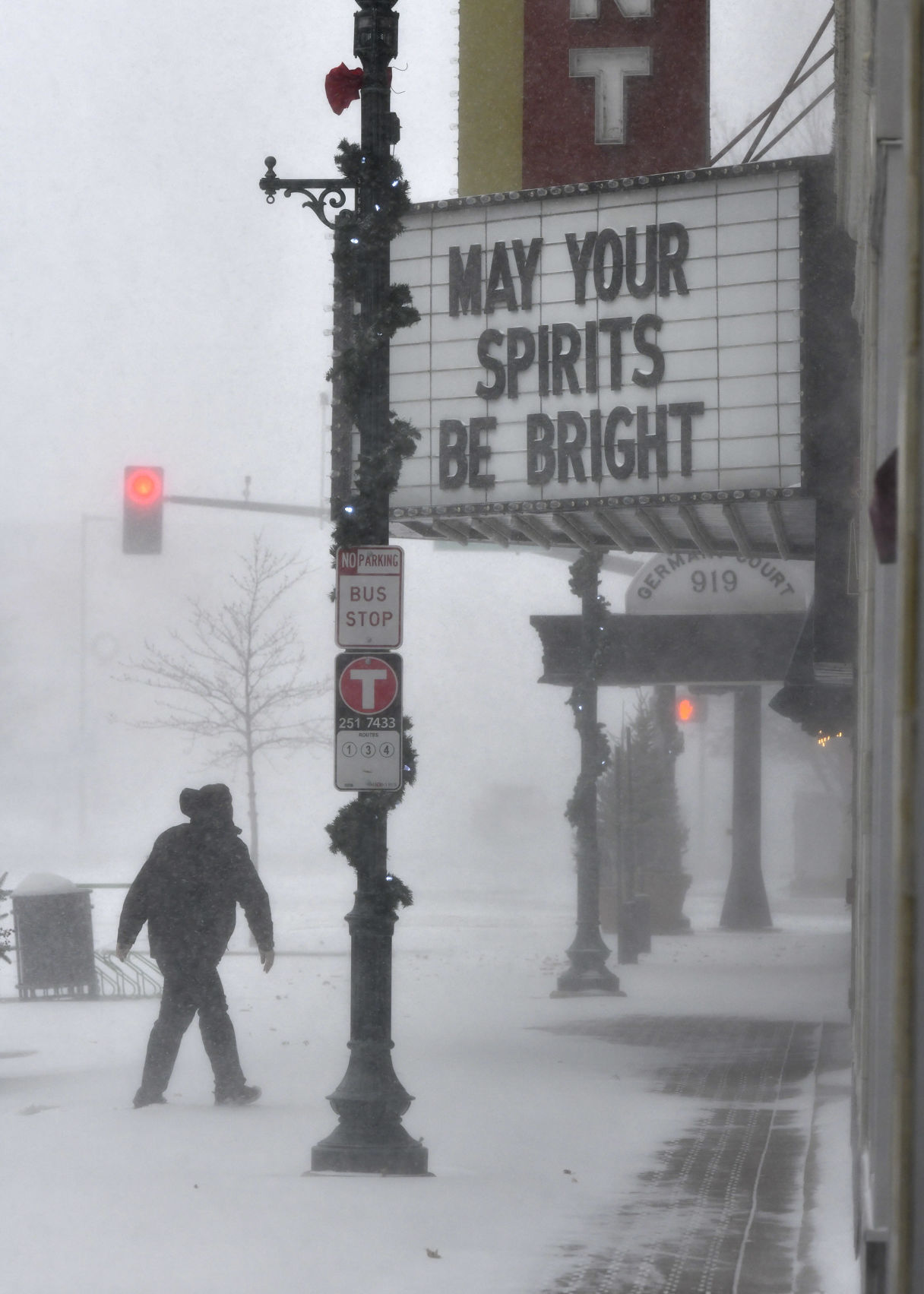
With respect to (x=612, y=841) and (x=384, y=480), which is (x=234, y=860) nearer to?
(x=384, y=480)

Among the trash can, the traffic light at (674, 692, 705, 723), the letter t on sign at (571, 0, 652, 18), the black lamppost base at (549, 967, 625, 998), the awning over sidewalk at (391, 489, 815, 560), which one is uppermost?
the letter t on sign at (571, 0, 652, 18)

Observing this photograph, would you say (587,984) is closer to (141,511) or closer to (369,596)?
(141,511)

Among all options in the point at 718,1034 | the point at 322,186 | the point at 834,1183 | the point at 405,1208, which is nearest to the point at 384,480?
the point at 322,186

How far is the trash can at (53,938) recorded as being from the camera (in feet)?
56.6

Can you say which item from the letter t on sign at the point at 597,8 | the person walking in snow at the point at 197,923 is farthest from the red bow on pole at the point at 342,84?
Result: the person walking in snow at the point at 197,923

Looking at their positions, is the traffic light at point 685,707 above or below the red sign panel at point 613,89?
below

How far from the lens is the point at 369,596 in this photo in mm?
9289

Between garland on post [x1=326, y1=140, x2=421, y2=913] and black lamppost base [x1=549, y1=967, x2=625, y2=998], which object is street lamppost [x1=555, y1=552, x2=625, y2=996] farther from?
garland on post [x1=326, y1=140, x2=421, y2=913]

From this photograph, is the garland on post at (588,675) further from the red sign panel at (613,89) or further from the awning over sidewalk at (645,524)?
the red sign panel at (613,89)

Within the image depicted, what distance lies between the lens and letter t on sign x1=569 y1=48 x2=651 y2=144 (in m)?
11.3

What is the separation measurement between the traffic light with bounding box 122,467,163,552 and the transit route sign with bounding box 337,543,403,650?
6.36 metres

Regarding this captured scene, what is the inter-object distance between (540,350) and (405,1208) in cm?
511

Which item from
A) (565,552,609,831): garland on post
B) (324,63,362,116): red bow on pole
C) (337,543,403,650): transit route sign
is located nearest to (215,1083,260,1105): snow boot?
(337,543,403,650): transit route sign

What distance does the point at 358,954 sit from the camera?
29.8 feet
